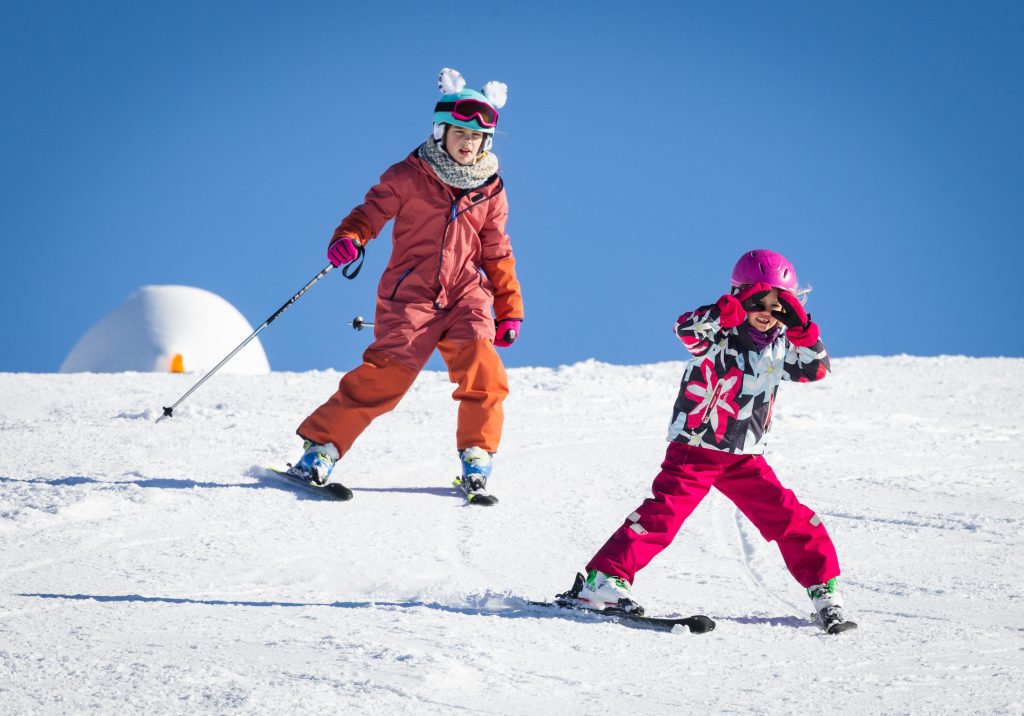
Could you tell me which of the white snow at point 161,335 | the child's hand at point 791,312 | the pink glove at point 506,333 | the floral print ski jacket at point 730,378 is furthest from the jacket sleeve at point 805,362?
the white snow at point 161,335

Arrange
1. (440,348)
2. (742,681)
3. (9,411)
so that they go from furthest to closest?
(9,411)
(440,348)
(742,681)

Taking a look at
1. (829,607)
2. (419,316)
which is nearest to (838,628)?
(829,607)

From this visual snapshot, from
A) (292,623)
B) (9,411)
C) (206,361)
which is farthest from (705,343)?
(206,361)

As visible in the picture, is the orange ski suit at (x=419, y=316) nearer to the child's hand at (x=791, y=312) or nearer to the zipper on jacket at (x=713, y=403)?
the zipper on jacket at (x=713, y=403)

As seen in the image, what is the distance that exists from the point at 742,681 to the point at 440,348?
10.2ft

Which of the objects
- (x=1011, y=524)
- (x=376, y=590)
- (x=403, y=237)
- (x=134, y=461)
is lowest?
(x=376, y=590)

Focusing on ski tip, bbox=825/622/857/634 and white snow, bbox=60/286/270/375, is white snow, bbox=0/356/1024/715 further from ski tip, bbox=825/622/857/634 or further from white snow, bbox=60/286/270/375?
white snow, bbox=60/286/270/375

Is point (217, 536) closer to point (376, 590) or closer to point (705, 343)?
point (376, 590)

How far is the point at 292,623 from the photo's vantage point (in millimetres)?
3219

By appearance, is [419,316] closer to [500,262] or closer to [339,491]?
[500,262]

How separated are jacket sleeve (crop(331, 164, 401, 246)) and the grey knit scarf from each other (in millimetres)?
172

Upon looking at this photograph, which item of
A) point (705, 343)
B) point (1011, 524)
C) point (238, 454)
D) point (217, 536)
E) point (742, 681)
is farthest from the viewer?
point (238, 454)

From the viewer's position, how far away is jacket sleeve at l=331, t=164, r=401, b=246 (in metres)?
5.50

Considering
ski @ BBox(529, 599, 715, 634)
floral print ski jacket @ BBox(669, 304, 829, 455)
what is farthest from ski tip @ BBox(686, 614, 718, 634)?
floral print ski jacket @ BBox(669, 304, 829, 455)
